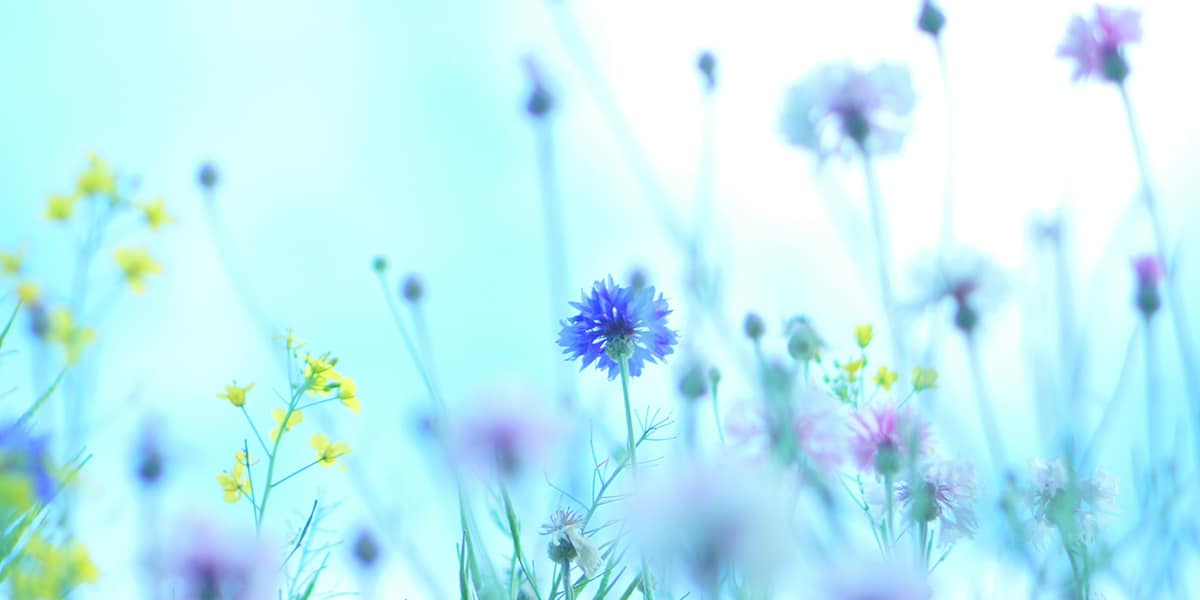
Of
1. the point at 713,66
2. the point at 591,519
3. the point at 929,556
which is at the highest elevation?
the point at 713,66

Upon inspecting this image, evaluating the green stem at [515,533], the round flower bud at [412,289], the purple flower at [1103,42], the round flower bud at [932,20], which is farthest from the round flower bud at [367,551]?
the purple flower at [1103,42]

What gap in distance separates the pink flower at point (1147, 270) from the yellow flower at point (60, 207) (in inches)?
67.8

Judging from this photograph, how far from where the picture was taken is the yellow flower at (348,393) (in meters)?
1.27

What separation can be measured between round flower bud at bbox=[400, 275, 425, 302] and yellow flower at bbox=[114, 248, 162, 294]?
72cm

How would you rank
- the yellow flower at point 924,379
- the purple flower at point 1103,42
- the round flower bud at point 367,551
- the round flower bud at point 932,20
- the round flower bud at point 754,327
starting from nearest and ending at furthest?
the yellow flower at point 924,379, the round flower bud at point 932,20, the purple flower at point 1103,42, the round flower bud at point 754,327, the round flower bud at point 367,551

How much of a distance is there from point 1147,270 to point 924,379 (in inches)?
35.9

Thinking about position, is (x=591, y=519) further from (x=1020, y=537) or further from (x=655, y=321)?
(x=1020, y=537)

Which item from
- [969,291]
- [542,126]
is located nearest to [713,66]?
[542,126]

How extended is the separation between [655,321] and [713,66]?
870mm

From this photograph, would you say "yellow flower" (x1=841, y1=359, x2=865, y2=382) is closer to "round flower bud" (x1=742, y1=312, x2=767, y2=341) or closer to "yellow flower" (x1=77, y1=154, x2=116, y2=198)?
"round flower bud" (x1=742, y1=312, x2=767, y2=341)

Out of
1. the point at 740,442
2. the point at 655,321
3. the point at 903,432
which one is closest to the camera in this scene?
the point at 903,432

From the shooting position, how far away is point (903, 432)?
1043mm

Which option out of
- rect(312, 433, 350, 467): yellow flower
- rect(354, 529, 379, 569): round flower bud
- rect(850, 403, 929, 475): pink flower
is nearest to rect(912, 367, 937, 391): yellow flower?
rect(850, 403, 929, 475): pink flower

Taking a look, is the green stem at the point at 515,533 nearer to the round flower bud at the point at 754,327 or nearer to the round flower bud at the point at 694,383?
the round flower bud at the point at 694,383
